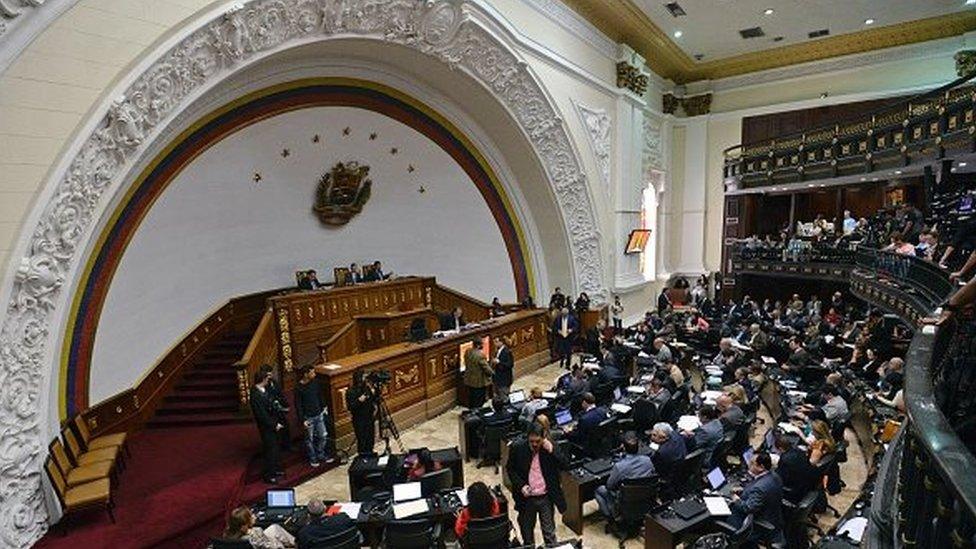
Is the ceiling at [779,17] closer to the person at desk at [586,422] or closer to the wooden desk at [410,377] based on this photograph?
the wooden desk at [410,377]

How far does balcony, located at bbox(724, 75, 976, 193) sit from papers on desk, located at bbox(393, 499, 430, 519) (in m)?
8.74

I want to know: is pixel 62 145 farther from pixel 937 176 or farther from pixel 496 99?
pixel 937 176

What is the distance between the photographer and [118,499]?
601 cm

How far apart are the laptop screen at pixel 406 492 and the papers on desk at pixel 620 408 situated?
3253mm

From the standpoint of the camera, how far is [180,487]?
6242 mm

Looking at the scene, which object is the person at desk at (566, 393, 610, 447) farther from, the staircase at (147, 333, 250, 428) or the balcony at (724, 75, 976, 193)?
the balcony at (724, 75, 976, 193)

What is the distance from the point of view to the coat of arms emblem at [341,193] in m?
11.5

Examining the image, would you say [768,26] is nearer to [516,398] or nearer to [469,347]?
[469,347]

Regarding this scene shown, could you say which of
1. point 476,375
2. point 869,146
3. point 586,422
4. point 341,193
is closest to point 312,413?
point 476,375

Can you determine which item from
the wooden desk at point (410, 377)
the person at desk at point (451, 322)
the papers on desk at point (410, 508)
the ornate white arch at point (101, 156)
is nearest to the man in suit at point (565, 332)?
the wooden desk at point (410, 377)

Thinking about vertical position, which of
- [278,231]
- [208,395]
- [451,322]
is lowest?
[208,395]

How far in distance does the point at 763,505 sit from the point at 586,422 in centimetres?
228

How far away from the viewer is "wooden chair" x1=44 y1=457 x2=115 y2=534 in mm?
5344

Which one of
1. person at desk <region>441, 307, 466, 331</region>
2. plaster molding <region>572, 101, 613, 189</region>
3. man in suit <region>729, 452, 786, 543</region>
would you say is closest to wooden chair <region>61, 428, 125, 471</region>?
person at desk <region>441, 307, 466, 331</region>
